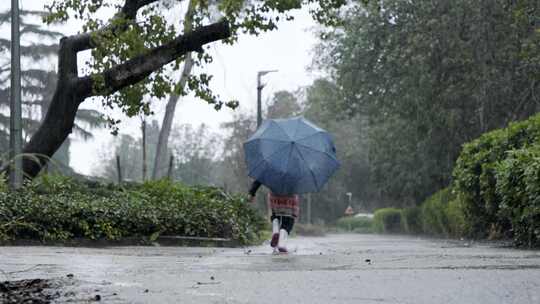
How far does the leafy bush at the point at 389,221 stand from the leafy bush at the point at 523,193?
123ft

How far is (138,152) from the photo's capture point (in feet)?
424

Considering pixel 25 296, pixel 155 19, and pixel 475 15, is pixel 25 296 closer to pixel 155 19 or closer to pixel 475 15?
pixel 155 19

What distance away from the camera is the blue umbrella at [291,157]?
1555cm

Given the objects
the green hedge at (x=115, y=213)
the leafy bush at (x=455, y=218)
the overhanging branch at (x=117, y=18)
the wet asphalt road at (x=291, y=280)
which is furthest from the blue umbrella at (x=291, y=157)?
the leafy bush at (x=455, y=218)

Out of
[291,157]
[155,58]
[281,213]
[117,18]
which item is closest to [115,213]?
[155,58]

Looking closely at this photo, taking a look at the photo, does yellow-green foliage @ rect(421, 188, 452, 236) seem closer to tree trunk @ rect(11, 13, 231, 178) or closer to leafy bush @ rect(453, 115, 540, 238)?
leafy bush @ rect(453, 115, 540, 238)

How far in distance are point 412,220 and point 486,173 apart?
2828 centimetres

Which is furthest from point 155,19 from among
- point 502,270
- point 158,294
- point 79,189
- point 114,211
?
point 158,294

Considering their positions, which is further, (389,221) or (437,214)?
(389,221)

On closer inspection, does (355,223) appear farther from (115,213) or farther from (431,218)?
(115,213)

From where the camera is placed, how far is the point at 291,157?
15664mm

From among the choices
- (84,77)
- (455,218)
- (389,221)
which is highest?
(84,77)

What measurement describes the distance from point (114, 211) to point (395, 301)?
39.3 ft

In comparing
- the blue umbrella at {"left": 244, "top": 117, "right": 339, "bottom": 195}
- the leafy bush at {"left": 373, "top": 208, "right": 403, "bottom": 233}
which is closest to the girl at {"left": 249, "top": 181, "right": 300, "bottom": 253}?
the blue umbrella at {"left": 244, "top": 117, "right": 339, "bottom": 195}
